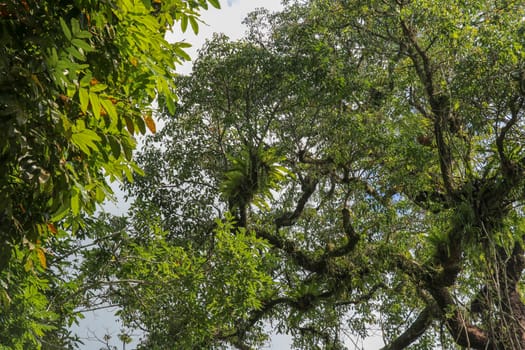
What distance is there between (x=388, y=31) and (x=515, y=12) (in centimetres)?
135

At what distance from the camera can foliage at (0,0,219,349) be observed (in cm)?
158

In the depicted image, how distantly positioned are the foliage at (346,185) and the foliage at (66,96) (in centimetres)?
282

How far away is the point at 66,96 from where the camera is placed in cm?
178

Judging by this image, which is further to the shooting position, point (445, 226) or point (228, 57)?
point (228, 57)

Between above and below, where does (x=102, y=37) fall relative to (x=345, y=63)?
below

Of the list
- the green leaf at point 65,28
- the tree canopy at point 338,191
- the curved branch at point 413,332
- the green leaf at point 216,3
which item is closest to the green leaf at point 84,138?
the green leaf at point 65,28

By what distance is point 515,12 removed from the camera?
5.91 meters

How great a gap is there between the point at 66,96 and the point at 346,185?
211 inches

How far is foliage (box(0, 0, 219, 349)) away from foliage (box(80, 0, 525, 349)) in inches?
111

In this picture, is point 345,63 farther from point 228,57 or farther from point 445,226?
point 445,226

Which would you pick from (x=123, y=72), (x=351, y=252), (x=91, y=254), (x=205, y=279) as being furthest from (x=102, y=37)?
(x=351, y=252)

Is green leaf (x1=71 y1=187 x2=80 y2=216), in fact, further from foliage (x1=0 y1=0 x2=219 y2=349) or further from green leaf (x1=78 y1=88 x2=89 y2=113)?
green leaf (x1=78 y1=88 x2=89 y2=113)

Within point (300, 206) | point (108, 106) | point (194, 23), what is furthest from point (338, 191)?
point (108, 106)

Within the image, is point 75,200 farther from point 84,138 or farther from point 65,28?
point 65,28
